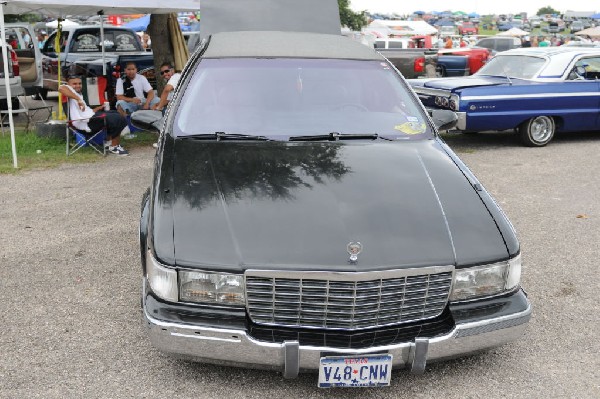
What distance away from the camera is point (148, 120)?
Result: 15.9 feet

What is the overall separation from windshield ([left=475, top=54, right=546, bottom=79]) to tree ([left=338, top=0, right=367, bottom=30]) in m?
39.1

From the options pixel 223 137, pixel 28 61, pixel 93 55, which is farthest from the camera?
pixel 93 55

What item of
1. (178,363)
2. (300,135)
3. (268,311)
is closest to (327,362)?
(268,311)

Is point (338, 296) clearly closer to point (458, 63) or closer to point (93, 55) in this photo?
point (93, 55)

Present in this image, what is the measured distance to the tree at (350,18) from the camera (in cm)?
4856

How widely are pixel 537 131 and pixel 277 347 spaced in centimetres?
823

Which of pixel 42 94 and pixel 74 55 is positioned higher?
pixel 74 55

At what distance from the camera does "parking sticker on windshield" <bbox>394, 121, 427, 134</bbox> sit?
425 centimetres

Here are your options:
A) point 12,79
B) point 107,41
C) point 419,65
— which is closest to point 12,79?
point 12,79

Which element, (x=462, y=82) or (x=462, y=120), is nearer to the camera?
(x=462, y=120)

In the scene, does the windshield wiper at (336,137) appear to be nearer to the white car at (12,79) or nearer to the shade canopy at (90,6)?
the shade canopy at (90,6)

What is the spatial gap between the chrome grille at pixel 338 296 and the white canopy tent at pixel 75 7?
6.02m

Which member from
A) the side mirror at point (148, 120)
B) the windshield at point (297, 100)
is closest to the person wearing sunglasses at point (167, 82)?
the side mirror at point (148, 120)

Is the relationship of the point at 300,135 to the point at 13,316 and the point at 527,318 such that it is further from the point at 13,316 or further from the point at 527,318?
the point at 13,316
